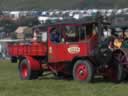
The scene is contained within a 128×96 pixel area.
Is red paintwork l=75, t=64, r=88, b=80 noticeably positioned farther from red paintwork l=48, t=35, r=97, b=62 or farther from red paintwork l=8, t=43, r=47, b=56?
red paintwork l=8, t=43, r=47, b=56

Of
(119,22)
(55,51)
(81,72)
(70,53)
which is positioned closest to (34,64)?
(55,51)

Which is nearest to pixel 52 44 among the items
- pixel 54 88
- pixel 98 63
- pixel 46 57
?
pixel 46 57

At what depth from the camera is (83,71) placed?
16906 mm

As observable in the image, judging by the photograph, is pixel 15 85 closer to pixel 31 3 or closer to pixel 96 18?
pixel 96 18

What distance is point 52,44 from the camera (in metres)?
18.1

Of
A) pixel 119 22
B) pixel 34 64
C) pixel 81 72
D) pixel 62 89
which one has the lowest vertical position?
pixel 62 89

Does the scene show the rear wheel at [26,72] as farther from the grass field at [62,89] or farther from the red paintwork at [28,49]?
the grass field at [62,89]

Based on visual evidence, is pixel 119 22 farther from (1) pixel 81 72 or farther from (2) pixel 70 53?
(1) pixel 81 72

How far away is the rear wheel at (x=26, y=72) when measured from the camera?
18844 mm

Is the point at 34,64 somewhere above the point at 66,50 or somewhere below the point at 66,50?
below

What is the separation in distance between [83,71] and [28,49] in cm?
291

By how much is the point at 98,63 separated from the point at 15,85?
8.99 ft

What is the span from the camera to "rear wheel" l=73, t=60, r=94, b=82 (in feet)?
54.6

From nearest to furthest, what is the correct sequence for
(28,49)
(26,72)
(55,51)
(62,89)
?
(62,89)
(55,51)
(28,49)
(26,72)
